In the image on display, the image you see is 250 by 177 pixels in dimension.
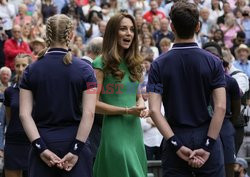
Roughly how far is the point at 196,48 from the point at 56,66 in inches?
44.3

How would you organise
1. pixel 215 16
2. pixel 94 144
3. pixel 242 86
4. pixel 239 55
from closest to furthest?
pixel 94 144
pixel 242 86
pixel 239 55
pixel 215 16

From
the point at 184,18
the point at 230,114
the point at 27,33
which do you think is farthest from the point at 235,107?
the point at 27,33

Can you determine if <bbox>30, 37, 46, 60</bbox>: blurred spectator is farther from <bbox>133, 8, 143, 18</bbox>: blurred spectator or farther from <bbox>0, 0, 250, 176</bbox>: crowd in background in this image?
<bbox>133, 8, 143, 18</bbox>: blurred spectator

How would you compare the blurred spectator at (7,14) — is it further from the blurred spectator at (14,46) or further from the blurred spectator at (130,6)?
the blurred spectator at (130,6)

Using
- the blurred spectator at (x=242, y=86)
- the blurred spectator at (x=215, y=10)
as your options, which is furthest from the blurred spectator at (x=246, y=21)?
the blurred spectator at (x=242, y=86)

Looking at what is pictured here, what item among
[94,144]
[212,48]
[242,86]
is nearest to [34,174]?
[94,144]

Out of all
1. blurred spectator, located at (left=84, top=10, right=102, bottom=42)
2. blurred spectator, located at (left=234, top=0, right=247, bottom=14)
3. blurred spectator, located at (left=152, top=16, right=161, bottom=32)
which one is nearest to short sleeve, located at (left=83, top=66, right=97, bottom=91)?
blurred spectator, located at (left=84, top=10, right=102, bottom=42)

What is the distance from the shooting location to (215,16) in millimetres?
21594

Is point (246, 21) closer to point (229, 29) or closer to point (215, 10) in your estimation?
point (229, 29)

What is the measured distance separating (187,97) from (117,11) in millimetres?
14344

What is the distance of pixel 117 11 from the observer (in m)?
20.5

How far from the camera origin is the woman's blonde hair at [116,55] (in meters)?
7.55

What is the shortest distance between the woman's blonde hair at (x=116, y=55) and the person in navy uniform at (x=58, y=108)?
1.04 m

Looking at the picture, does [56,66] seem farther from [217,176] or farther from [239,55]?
[239,55]
